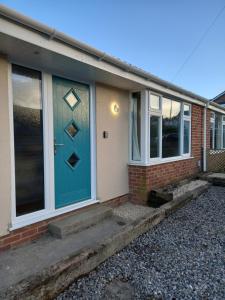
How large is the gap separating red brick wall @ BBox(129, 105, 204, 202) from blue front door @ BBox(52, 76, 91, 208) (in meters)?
1.30

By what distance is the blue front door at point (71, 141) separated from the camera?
3.69m

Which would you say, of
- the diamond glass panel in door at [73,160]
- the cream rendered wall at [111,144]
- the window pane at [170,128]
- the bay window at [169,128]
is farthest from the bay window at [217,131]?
the diamond glass panel in door at [73,160]

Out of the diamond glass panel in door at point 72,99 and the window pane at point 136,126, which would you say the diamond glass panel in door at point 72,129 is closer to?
the diamond glass panel in door at point 72,99

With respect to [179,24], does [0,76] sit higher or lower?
lower

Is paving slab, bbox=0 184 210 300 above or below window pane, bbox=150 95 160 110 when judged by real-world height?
below

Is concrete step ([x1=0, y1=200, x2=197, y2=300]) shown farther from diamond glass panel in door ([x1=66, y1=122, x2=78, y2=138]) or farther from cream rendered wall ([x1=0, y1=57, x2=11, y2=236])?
diamond glass panel in door ([x1=66, y1=122, x2=78, y2=138])

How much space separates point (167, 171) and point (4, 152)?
160 inches

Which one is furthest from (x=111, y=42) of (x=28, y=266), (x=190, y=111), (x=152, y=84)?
(x=28, y=266)

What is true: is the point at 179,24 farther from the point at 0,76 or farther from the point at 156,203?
the point at 0,76

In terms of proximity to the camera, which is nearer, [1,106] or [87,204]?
[1,106]

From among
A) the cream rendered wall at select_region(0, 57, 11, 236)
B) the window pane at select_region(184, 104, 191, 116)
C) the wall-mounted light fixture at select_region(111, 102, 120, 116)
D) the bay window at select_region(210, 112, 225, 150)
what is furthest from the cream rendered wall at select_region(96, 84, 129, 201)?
the bay window at select_region(210, 112, 225, 150)

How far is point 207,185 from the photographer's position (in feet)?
20.9

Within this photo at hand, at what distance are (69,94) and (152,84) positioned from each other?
1.97 metres

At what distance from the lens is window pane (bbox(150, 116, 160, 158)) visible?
532 centimetres
